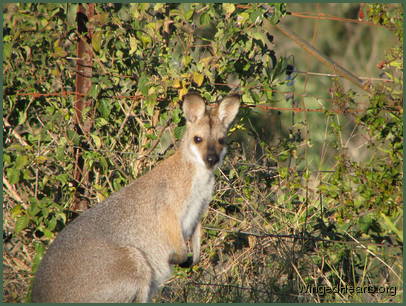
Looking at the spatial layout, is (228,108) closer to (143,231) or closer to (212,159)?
(212,159)

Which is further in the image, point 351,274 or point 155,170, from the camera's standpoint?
point 351,274

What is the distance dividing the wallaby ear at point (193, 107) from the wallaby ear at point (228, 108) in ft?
0.54

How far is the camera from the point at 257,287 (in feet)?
20.5

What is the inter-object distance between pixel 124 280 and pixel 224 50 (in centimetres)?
268

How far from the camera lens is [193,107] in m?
5.67

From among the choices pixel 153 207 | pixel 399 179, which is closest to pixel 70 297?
pixel 153 207

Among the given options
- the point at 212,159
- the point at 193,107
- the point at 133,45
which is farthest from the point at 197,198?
the point at 133,45

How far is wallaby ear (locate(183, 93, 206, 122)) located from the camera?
5.57 m

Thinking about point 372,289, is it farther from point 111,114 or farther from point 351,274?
point 111,114

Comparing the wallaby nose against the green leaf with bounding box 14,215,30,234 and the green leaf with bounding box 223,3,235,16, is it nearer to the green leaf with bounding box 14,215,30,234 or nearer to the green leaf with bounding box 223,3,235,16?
the green leaf with bounding box 223,3,235,16

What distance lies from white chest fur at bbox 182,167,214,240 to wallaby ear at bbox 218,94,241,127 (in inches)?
20.6

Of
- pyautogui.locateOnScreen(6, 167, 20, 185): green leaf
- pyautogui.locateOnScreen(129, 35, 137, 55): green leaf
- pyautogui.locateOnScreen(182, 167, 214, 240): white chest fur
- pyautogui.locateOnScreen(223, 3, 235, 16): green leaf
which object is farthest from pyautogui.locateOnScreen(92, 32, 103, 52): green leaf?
pyautogui.locateOnScreen(182, 167, 214, 240): white chest fur

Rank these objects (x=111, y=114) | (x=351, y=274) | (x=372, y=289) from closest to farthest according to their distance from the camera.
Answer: (x=372, y=289)
(x=351, y=274)
(x=111, y=114)

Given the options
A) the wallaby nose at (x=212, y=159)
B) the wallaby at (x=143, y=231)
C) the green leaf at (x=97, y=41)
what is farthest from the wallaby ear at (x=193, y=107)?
the green leaf at (x=97, y=41)
